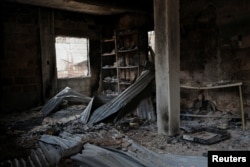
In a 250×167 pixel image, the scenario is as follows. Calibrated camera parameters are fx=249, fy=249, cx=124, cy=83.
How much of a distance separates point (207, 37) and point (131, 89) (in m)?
1.98

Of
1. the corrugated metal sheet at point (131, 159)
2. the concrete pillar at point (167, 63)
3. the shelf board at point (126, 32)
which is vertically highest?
the shelf board at point (126, 32)

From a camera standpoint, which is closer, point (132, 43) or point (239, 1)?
point (239, 1)

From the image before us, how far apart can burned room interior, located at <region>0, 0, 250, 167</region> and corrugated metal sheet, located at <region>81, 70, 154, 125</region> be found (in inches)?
0.8

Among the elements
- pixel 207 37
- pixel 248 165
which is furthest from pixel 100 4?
pixel 248 165

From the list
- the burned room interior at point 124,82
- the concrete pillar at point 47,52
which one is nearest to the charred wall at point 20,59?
the burned room interior at point 124,82

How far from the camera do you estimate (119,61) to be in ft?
26.5

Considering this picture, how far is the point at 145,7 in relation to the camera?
662 cm

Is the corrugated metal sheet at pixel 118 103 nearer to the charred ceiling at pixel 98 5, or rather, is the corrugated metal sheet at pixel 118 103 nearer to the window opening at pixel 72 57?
the charred ceiling at pixel 98 5

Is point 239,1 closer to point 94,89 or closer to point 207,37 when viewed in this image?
point 207,37

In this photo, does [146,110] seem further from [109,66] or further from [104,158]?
[109,66]

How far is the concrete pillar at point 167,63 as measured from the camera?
13.1ft

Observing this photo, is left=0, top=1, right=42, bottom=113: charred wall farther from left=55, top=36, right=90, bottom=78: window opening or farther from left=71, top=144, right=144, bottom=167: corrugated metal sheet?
left=71, top=144, right=144, bottom=167: corrugated metal sheet

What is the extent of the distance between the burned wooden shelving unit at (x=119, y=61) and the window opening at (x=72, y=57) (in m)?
0.59

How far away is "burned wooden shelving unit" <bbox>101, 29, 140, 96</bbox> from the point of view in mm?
7656
